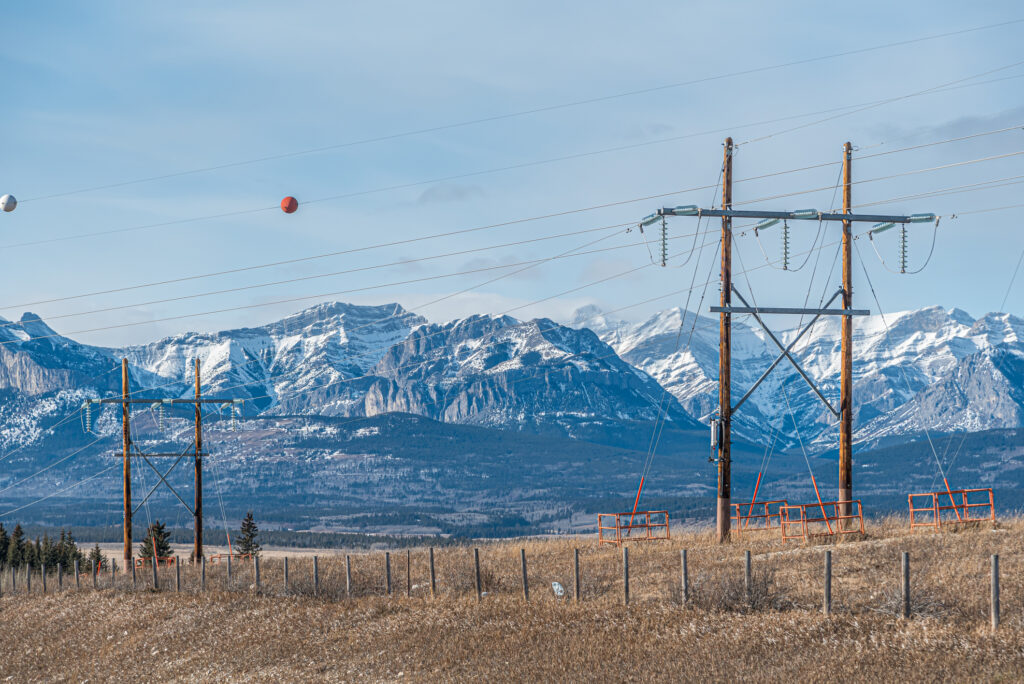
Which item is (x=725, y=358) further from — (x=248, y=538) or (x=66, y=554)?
(x=248, y=538)

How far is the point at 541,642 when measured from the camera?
27203 mm

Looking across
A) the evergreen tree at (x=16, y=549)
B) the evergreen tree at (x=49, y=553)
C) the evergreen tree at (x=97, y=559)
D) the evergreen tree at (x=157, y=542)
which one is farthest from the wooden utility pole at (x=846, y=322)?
the evergreen tree at (x=49, y=553)

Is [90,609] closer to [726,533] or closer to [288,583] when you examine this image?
[288,583]

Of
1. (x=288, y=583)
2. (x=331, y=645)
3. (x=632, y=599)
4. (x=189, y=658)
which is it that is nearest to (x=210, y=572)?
(x=288, y=583)

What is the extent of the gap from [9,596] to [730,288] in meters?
37.1

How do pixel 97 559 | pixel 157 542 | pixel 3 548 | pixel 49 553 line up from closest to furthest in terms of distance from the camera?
1. pixel 97 559
2. pixel 3 548
3. pixel 157 542
4. pixel 49 553

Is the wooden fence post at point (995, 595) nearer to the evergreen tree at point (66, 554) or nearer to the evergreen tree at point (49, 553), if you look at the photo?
the evergreen tree at point (66, 554)

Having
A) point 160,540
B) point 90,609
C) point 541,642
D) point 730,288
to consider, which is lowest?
point 160,540

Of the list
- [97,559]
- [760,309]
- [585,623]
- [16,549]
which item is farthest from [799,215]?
[16,549]

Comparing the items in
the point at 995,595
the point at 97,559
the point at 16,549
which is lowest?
the point at 97,559

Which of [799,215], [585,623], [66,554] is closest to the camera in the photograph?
[585,623]

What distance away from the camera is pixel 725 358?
4125cm

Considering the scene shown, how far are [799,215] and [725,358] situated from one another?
5675 mm

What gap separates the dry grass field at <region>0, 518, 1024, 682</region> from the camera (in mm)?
23609
